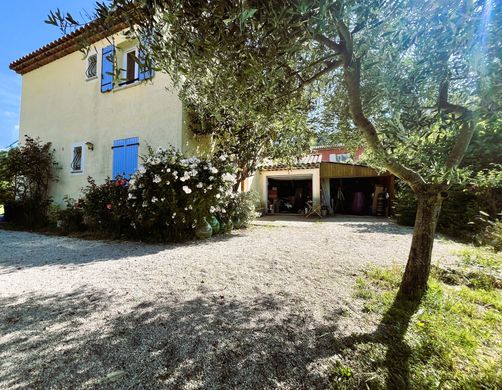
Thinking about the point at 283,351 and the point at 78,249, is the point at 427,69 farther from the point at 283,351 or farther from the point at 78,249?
the point at 78,249

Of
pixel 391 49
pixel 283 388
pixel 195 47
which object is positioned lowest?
pixel 283 388

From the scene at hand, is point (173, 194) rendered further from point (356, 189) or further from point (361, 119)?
point (356, 189)

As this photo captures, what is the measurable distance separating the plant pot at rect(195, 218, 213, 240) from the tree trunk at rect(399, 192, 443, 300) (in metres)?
4.86

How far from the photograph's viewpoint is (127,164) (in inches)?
367

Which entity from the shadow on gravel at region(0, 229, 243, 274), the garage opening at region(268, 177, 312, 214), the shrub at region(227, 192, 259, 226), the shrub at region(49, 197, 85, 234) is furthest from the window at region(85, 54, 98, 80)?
the garage opening at region(268, 177, 312, 214)

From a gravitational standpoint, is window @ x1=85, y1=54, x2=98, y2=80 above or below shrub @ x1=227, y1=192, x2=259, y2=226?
above

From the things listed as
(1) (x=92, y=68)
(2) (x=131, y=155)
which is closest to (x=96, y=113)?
(1) (x=92, y=68)

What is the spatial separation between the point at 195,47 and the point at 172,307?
2459mm

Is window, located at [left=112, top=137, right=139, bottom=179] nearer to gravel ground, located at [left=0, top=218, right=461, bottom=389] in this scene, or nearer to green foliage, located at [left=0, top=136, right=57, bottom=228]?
green foliage, located at [left=0, top=136, right=57, bottom=228]

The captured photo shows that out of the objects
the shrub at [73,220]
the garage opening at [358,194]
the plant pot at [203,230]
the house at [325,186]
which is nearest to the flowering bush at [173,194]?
the plant pot at [203,230]

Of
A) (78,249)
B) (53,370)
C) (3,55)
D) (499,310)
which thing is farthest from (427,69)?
(3,55)

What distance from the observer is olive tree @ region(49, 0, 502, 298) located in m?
2.02

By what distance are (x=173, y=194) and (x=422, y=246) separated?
500 centimetres

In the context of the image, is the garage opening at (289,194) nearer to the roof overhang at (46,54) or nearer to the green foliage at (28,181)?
the green foliage at (28,181)
